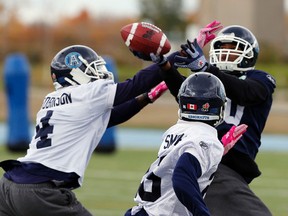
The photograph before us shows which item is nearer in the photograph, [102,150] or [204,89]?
[204,89]

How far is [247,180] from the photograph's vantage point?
641cm

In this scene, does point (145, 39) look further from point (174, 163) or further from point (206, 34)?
point (174, 163)

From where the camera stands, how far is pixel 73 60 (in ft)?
20.5

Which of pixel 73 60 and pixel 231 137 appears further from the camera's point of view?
pixel 73 60

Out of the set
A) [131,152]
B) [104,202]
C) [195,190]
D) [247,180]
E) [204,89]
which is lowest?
[131,152]

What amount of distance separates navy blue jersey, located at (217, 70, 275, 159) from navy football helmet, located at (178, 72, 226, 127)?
0.76m

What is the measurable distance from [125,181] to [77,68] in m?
5.96

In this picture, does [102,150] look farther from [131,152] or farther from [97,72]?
[97,72]

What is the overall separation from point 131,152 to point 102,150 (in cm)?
66

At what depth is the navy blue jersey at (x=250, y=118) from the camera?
6.29 m

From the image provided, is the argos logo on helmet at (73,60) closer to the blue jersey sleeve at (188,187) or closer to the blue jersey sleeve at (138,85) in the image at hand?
the blue jersey sleeve at (138,85)

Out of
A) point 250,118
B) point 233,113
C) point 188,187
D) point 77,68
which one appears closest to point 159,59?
point 77,68

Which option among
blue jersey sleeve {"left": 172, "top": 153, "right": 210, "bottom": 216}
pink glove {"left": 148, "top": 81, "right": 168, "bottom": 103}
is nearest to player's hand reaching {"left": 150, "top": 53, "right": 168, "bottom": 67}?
pink glove {"left": 148, "top": 81, "right": 168, "bottom": 103}

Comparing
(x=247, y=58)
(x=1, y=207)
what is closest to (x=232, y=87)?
(x=247, y=58)
